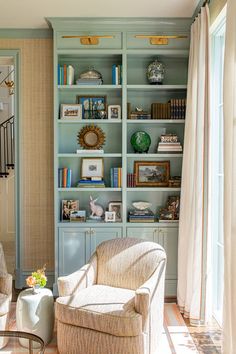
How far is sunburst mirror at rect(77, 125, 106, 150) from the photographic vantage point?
475cm

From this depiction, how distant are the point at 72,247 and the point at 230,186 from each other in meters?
2.33

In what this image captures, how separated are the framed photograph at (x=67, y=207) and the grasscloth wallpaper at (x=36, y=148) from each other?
225 millimetres

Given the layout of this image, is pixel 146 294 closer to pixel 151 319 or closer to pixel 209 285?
pixel 151 319

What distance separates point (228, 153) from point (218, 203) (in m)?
1.22

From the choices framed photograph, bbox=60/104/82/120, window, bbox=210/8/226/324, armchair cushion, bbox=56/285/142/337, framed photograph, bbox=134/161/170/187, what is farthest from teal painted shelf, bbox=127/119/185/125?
armchair cushion, bbox=56/285/142/337

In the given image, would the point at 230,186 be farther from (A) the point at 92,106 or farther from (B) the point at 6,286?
(A) the point at 92,106

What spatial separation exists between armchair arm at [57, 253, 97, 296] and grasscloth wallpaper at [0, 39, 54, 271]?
1421 mm

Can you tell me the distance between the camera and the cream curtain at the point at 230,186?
259 centimetres

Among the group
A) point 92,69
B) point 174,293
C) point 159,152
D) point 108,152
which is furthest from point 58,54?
point 174,293

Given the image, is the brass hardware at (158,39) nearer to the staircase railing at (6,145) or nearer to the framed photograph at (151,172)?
A: the framed photograph at (151,172)

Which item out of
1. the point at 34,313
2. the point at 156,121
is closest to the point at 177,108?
the point at 156,121

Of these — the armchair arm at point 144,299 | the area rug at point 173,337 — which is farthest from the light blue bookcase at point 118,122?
the armchair arm at point 144,299

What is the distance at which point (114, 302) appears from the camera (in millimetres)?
3125

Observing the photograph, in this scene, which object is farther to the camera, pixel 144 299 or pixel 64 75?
pixel 64 75
